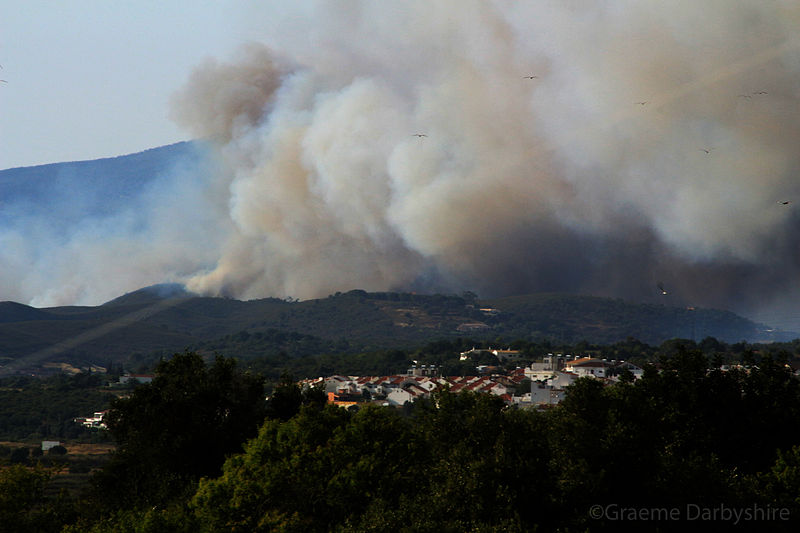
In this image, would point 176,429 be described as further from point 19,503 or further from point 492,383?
point 492,383

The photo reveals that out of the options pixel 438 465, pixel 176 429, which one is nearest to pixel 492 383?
pixel 176 429

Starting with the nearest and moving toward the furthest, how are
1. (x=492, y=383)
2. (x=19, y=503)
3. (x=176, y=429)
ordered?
(x=19, y=503)
(x=176, y=429)
(x=492, y=383)

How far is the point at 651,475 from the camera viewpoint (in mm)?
28719

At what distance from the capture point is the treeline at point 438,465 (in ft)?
87.5

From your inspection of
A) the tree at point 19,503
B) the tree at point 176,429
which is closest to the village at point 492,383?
the tree at point 176,429

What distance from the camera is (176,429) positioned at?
37.4m

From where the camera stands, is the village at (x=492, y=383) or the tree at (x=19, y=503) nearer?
the tree at (x=19, y=503)

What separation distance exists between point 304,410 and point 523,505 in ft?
33.8

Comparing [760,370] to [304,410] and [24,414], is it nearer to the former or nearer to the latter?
[304,410]

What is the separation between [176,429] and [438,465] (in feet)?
40.7

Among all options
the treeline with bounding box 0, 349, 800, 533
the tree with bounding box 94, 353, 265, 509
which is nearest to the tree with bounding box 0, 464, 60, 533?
the treeline with bounding box 0, 349, 800, 533

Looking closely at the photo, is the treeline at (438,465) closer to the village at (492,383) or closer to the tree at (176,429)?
the tree at (176,429)

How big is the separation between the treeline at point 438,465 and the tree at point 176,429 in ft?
0.22

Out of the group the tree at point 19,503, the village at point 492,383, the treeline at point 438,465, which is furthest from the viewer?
the village at point 492,383
